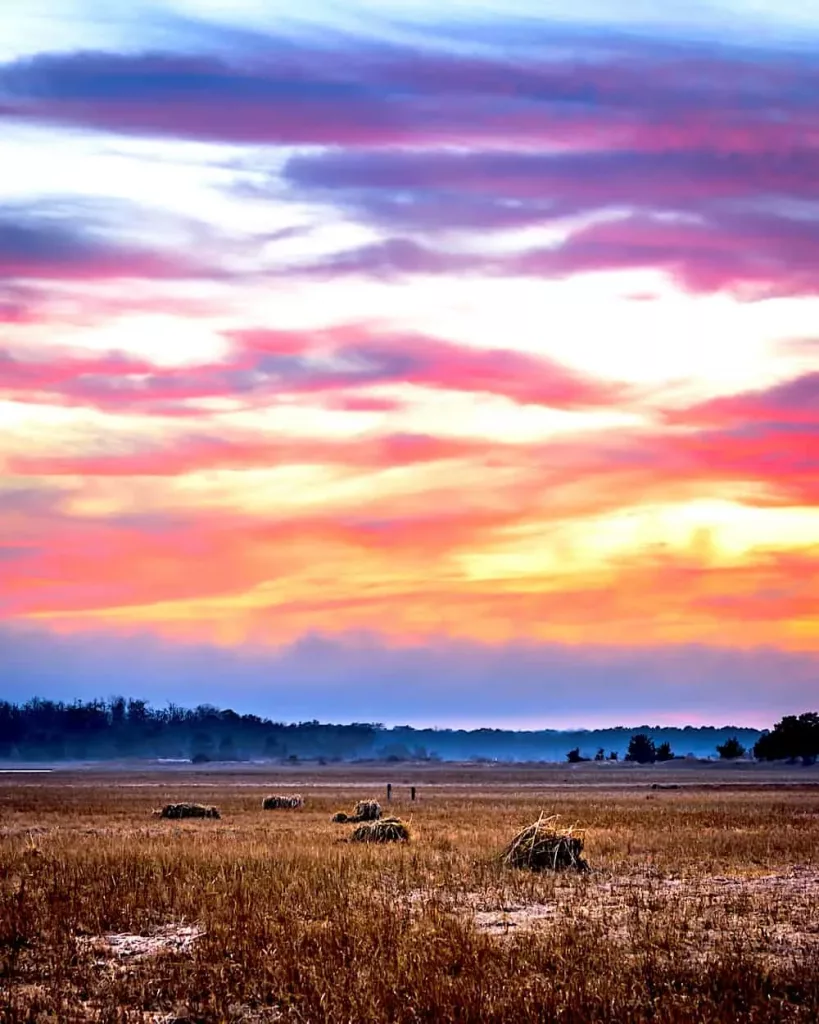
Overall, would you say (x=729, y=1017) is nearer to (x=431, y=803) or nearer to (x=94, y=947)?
(x=94, y=947)

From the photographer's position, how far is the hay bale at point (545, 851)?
27672 mm

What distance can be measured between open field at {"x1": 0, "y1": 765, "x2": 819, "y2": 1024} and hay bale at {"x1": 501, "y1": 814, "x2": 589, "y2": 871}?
71 centimetres

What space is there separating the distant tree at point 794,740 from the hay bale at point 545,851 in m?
146

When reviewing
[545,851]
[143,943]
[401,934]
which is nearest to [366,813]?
[545,851]

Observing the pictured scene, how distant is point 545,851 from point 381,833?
9.71 m

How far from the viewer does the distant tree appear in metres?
166

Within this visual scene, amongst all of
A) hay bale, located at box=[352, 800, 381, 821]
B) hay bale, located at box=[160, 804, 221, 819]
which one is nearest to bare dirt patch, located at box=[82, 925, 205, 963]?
hay bale, located at box=[352, 800, 381, 821]

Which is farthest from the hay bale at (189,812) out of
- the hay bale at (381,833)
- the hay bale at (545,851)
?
the hay bale at (545,851)

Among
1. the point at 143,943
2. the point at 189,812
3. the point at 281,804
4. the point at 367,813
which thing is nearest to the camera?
the point at 143,943

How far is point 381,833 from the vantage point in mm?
36750

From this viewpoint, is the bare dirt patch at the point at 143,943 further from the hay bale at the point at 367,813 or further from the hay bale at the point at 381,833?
the hay bale at the point at 367,813

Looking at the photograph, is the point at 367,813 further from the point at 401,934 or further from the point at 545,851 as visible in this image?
the point at 401,934

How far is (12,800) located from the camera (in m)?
70.6

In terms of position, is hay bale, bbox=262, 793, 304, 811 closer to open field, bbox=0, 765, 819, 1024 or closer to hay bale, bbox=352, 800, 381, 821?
hay bale, bbox=352, 800, 381, 821
